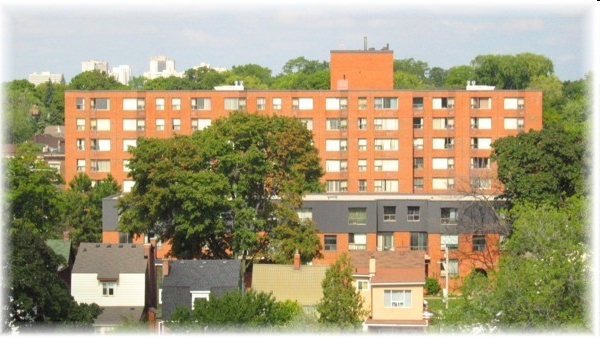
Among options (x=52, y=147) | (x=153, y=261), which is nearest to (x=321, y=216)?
(x=153, y=261)

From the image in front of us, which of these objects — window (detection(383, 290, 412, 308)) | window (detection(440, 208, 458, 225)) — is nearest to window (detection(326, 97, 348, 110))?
window (detection(440, 208, 458, 225))

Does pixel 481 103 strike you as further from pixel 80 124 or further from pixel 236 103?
pixel 80 124

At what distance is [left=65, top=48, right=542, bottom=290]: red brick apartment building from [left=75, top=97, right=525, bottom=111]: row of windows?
66 mm

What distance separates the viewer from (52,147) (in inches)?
4651

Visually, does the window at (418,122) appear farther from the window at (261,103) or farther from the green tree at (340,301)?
the green tree at (340,301)

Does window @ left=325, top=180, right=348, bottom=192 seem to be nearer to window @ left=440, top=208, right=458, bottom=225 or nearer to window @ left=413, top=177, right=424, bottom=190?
window @ left=413, top=177, right=424, bottom=190

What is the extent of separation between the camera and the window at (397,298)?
48.2 meters

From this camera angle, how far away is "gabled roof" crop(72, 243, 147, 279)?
1977 inches

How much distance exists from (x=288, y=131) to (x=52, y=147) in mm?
57535

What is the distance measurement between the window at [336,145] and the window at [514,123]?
10.7 metres

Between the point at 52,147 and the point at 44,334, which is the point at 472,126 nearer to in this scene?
the point at 52,147

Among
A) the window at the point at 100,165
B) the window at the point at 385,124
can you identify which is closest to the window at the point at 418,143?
the window at the point at 385,124

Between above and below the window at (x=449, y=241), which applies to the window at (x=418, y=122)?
above

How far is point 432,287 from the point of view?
6156 centimetres
